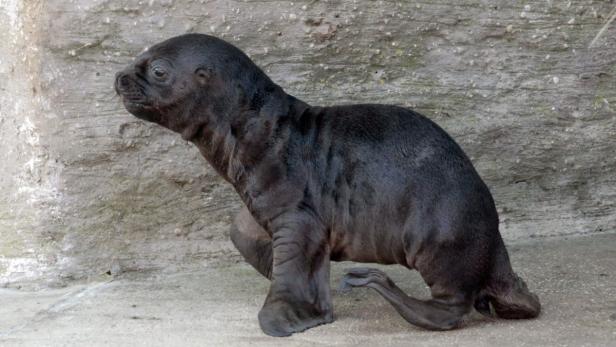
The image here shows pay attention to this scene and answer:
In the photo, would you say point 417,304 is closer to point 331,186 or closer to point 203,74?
point 331,186

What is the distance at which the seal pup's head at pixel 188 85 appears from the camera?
4648 mm


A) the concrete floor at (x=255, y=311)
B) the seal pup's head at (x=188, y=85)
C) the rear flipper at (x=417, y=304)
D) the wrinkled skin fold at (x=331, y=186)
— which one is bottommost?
the concrete floor at (x=255, y=311)

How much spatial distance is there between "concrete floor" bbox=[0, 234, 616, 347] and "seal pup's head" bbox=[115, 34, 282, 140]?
89 centimetres

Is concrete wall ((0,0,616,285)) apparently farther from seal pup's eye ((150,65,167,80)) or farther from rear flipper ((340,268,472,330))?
rear flipper ((340,268,472,330))

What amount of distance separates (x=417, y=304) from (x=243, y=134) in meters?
1.14

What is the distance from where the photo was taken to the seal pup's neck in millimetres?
4691

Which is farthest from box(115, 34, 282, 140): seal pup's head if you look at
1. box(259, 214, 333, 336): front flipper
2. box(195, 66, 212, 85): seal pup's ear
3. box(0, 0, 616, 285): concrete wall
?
box(0, 0, 616, 285): concrete wall

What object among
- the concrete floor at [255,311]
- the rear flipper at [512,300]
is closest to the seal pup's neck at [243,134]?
the concrete floor at [255,311]

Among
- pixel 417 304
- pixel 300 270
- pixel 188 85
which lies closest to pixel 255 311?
pixel 300 270

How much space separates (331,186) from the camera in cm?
461

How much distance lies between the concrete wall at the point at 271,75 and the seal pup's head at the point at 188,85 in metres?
0.79

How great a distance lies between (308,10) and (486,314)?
6.49 ft

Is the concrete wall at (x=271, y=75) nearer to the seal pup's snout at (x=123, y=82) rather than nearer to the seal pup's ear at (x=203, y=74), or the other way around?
the seal pup's snout at (x=123, y=82)

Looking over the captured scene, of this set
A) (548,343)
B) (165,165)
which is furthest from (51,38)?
(548,343)
